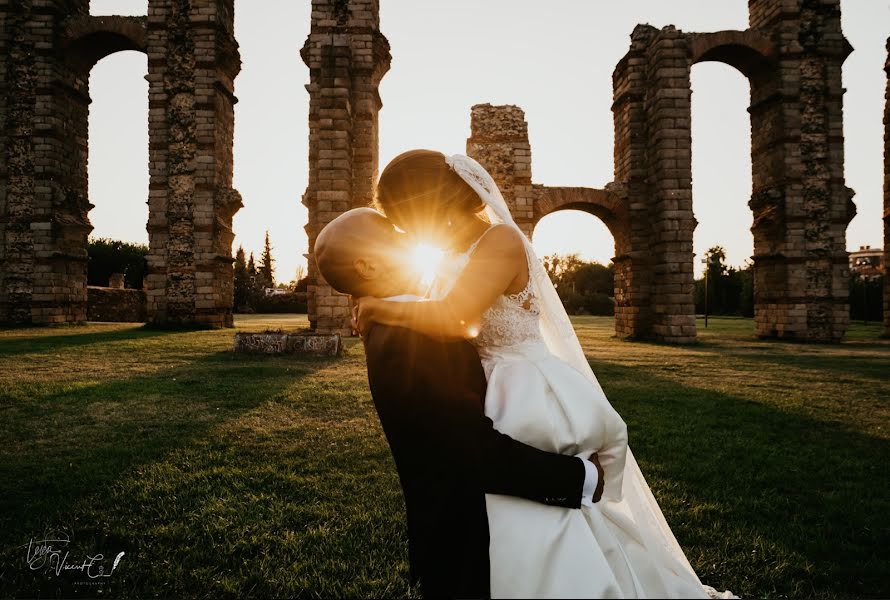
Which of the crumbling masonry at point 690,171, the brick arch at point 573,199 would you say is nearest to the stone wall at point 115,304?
the crumbling masonry at point 690,171

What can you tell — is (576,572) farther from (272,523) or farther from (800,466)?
(800,466)

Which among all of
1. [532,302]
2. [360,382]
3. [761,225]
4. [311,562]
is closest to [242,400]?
[360,382]

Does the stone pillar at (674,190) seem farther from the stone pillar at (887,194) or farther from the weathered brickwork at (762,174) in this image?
the stone pillar at (887,194)

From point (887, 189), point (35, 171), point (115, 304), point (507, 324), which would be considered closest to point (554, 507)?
point (507, 324)

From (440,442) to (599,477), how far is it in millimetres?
506

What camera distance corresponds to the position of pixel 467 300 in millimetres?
1399

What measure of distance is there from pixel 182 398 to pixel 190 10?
17720mm

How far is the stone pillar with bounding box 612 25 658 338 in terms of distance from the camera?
17.1 m

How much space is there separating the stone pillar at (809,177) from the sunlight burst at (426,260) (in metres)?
19.6

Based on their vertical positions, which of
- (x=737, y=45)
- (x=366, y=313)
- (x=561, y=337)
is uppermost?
(x=737, y=45)

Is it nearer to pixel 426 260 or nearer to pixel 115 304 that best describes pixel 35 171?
pixel 115 304

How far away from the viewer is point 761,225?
58.1 ft

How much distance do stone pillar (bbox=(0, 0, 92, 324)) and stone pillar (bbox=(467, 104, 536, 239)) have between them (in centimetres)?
1623

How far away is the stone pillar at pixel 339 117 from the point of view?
14609 millimetres
